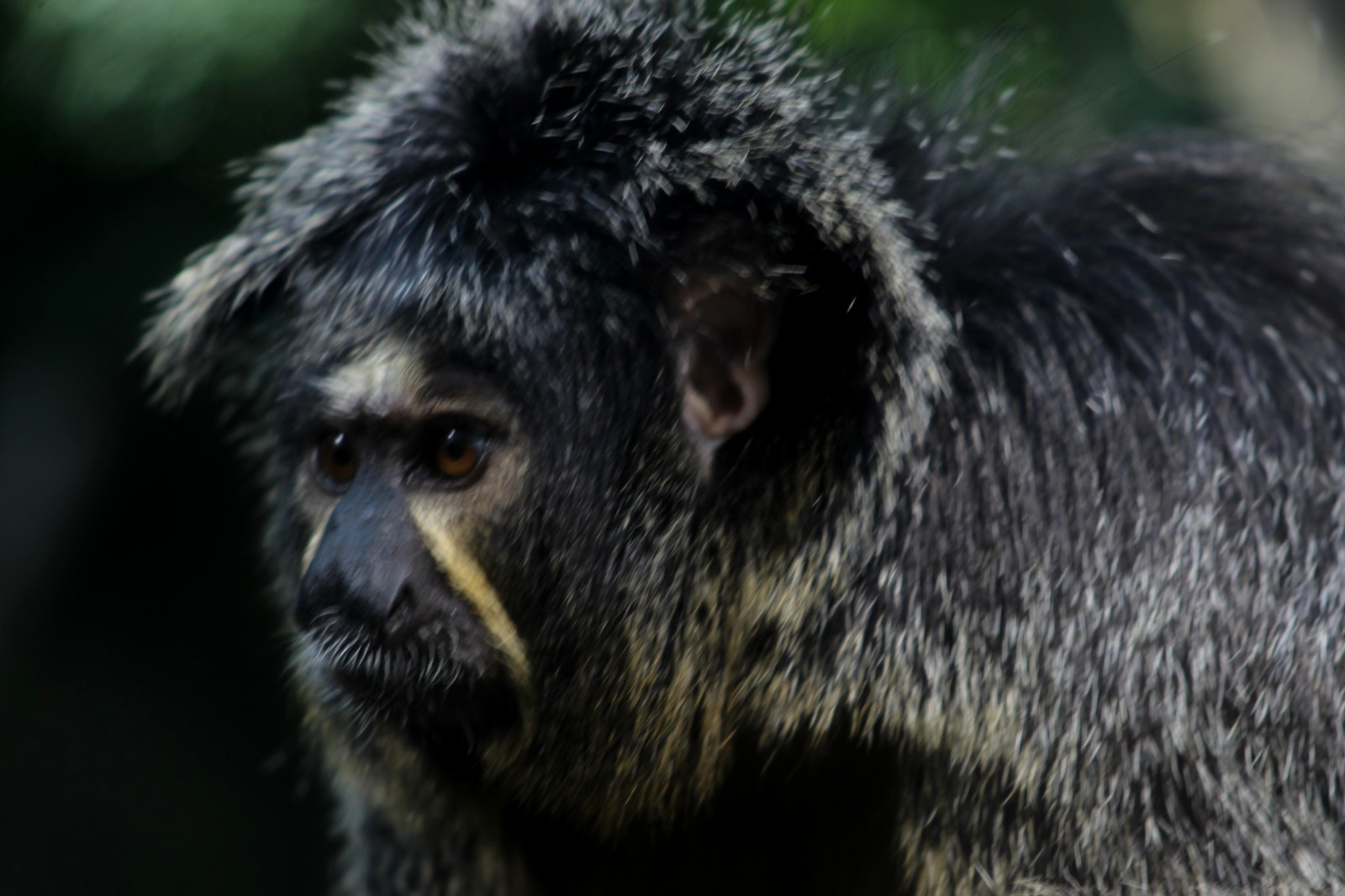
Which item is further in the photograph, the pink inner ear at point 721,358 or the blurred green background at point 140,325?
the blurred green background at point 140,325

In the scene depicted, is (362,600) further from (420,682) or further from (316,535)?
(316,535)

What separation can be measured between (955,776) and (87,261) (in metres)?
4.00

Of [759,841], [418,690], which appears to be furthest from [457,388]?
[759,841]

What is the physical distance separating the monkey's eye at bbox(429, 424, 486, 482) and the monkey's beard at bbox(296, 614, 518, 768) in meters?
0.34

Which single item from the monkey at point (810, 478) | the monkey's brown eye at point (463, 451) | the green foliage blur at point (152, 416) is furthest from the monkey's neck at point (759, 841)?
the green foliage blur at point (152, 416)

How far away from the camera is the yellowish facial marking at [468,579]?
3092 mm

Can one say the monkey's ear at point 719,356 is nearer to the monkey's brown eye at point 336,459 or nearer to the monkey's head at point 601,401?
the monkey's head at point 601,401

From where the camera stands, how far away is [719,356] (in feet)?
10.7

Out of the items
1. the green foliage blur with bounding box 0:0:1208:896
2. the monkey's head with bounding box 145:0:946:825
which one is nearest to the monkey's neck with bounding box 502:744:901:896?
the monkey's head with bounding box 145:0:946:825

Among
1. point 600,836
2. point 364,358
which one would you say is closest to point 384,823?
point 600,836

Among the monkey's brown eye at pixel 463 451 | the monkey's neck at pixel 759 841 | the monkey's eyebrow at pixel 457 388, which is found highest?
the monkey's eyebrow at pixel 457 388

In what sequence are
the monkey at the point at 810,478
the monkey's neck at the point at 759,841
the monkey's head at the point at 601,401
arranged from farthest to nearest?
the monkey's neck at the point at 759,841 < the monkey's head at the point at 601,401 < the monkey at the point at 810,478

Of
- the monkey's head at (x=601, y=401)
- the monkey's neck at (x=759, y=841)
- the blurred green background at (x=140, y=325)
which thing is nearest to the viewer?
the monkey's head at (x=601, y=401)

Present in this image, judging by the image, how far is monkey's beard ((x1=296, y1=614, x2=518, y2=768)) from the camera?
10.1 ft
